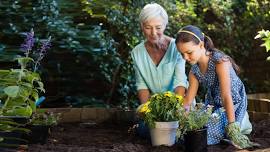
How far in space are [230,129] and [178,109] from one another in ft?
1.16

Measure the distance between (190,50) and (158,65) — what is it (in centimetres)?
58

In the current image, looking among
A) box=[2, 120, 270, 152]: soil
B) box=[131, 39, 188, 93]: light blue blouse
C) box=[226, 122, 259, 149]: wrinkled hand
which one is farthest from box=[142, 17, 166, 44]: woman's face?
box=[226, 122, 259, 149]: wrinkled hand

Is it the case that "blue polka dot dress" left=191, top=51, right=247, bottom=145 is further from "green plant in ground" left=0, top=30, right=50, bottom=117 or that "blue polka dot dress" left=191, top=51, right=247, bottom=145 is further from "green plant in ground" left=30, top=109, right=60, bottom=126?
"green plant in ground" left=0, top=30, right=50, bottom=117

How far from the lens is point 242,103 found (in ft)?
11.5

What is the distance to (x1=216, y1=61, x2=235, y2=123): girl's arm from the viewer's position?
126 inches

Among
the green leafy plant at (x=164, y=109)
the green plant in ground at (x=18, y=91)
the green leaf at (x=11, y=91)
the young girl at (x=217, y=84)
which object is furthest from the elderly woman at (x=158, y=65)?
the green leaf at (x=11, y=91)

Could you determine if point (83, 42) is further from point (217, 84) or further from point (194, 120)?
point (194, 120)

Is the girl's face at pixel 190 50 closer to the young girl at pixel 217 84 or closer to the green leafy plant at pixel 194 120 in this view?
the young girl at pixel 217 84

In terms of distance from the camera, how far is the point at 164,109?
9.98ft

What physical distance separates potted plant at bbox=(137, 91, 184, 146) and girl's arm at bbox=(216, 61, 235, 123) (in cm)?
33

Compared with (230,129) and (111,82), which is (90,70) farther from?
(230,129)

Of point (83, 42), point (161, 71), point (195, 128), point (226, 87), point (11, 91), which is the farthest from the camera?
point (83, 42)

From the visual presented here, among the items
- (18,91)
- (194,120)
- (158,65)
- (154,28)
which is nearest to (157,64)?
(158,65)

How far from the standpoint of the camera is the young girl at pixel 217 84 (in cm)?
312
